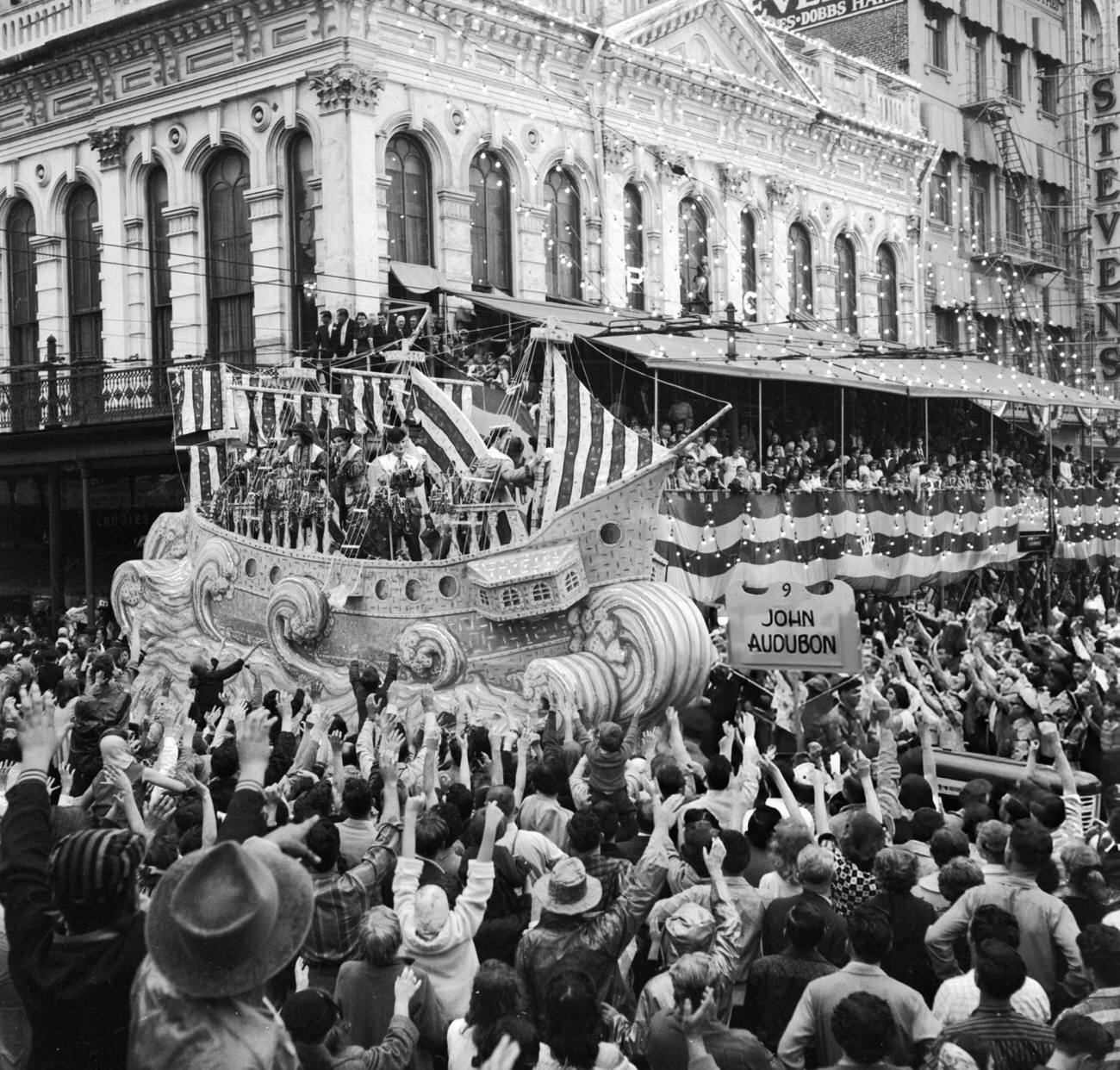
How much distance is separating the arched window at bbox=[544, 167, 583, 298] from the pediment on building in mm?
2673

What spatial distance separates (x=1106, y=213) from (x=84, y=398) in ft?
92.8

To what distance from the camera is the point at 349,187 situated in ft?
76.0

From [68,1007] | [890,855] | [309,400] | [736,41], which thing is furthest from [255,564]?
[736,41]

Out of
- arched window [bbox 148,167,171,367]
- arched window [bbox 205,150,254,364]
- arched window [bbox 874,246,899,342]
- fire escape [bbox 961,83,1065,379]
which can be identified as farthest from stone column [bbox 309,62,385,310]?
fire escape [bbox 961,83,1065,379]

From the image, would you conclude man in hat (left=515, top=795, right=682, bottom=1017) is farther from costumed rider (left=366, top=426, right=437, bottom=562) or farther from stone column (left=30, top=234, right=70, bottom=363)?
stone column (left=30, top=234, right=70, bottom=363)

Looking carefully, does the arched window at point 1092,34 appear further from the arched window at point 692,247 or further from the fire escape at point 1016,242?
the arched window at point 692,247

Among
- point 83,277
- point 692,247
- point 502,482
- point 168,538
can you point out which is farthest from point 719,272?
point 502,482

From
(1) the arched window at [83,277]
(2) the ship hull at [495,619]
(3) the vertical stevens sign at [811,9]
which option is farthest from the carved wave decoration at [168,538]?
(3) the vertical stevens sign at [811,9]

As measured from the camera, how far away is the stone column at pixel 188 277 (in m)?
25.6

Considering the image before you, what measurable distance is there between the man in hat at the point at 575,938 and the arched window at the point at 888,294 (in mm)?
29980

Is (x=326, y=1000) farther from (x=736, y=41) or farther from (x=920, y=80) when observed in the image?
(x=920, y=80)

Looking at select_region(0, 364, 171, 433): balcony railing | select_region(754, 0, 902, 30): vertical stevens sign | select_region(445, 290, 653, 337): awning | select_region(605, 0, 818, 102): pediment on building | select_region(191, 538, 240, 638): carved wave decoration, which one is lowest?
select_region(191, 538, 240, 638): carved wave decoration

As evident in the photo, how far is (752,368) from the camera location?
2441 cm

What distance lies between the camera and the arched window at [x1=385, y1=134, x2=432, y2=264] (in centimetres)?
2402
